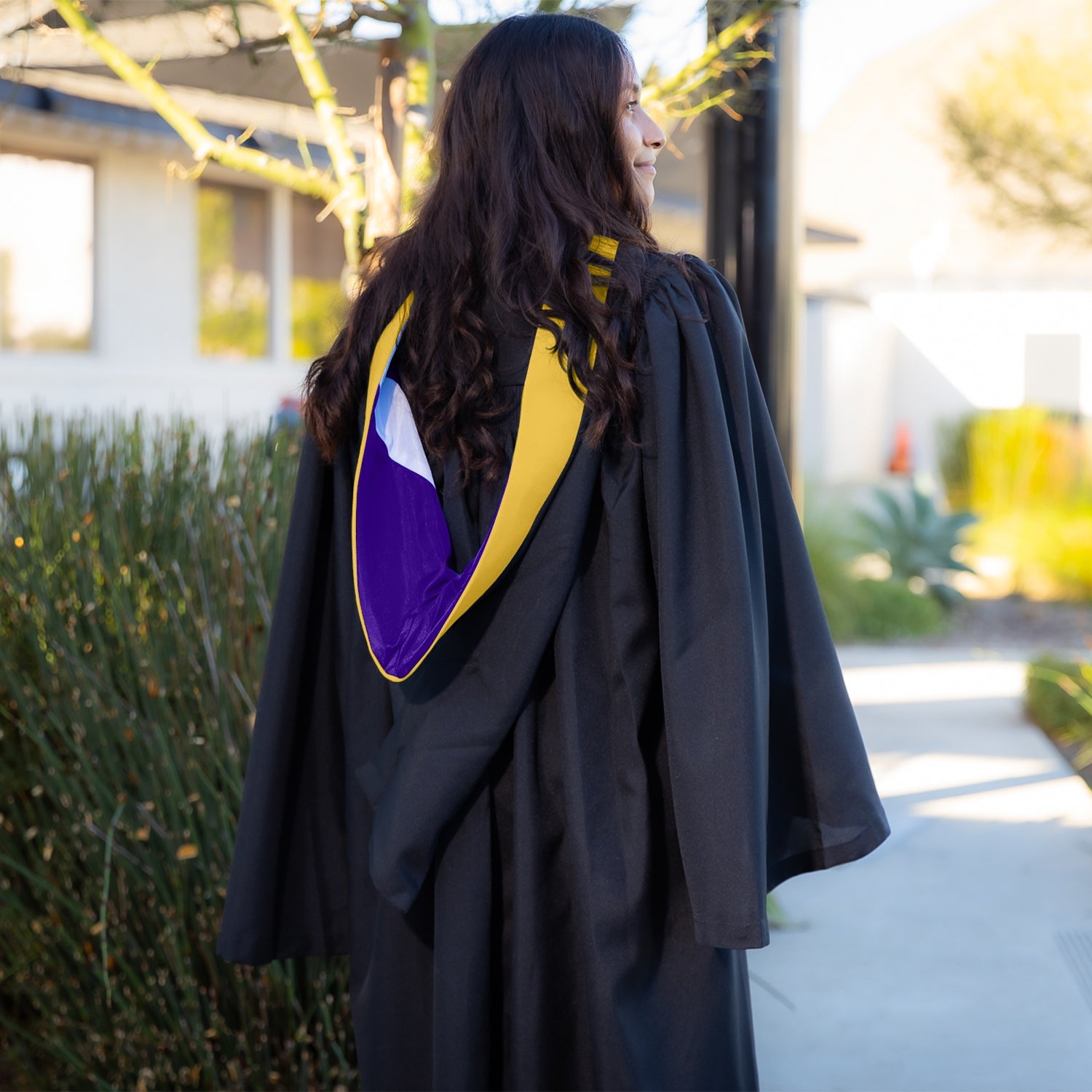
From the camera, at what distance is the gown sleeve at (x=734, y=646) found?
1564 mm

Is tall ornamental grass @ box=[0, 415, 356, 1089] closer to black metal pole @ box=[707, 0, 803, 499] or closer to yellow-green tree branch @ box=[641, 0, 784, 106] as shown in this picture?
yellow-green tree branch @ box=[641, 0, 784, 106]

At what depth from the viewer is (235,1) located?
2.45 m

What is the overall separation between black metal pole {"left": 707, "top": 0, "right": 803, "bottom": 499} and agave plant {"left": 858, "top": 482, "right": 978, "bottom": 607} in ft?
16.1

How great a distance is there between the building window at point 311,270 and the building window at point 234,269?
45cm

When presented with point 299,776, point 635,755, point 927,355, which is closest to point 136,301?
point 299,776

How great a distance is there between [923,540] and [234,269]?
640cm

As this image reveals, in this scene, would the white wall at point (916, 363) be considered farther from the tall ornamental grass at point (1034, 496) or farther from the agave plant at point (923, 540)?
the agave plant at point (923, 540)

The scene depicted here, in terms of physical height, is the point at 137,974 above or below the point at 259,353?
below

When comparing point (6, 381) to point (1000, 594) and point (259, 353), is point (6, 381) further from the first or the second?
point (1000, 594)

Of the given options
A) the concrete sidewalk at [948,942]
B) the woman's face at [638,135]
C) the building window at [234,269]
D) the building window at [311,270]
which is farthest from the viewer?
the building window at [311,270]

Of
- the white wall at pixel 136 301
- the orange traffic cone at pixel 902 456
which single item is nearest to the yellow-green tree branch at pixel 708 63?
the white wall at pixel 136 301

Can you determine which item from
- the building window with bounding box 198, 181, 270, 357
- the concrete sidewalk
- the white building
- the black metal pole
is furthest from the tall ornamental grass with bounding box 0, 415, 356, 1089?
the white building

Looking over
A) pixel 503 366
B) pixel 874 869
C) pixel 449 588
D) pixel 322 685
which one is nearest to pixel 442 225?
pixel 503 366

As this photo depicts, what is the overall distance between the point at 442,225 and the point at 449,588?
1.66 ft
